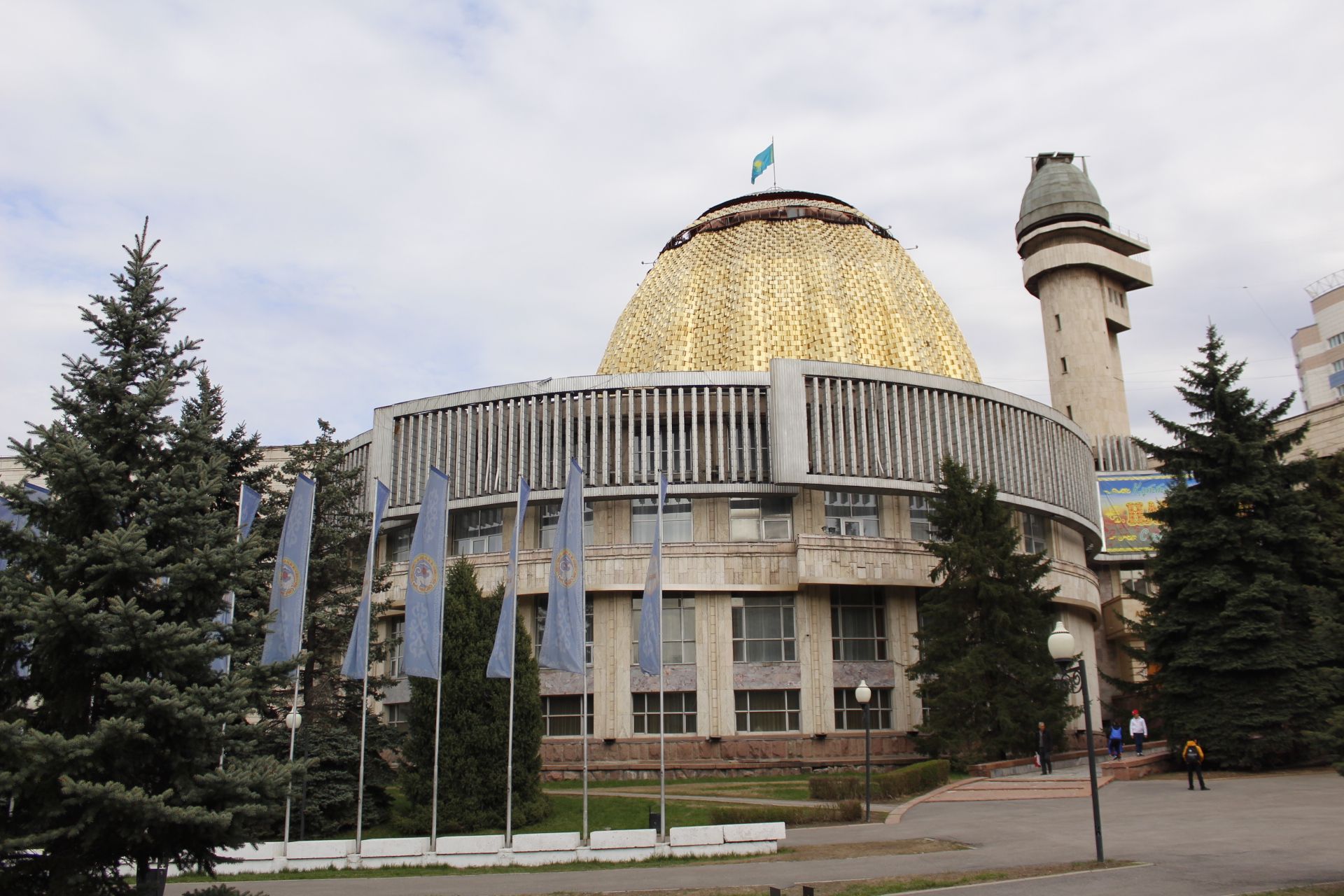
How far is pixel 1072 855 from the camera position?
16.9m

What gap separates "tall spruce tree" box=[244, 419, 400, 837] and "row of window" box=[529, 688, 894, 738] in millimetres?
7357

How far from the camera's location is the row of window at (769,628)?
3656 centimetres

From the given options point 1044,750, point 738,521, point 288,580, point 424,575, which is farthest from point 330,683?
point 1044,750

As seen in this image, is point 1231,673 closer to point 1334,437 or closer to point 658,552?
point 658,552

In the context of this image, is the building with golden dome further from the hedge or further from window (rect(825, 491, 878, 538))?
the hedge

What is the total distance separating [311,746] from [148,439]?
1497cm

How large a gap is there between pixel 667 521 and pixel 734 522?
7.64 feet

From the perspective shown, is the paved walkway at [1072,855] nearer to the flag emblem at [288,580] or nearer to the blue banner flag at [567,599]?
the blue banner flag at [567,599]

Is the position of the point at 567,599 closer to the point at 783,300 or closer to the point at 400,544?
the point at 400,544

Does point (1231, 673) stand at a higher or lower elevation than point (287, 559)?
lower

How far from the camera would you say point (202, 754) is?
12.4 metres

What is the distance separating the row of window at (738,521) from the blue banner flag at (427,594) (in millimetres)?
14770

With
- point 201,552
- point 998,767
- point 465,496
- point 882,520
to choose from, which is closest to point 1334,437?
point 882,520

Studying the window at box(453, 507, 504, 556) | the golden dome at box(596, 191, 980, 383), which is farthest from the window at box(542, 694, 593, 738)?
the golden dome at box(596, 191, 980, 383)
